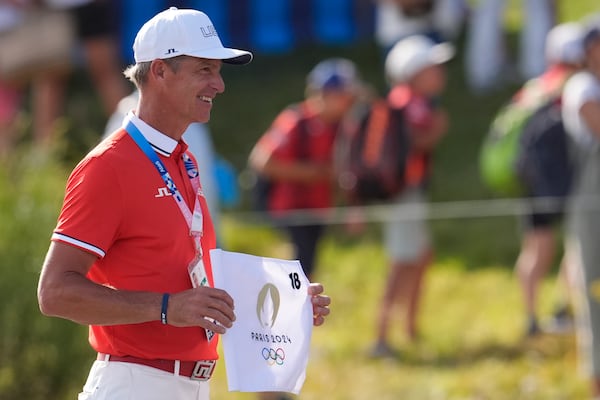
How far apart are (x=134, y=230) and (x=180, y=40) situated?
59cm

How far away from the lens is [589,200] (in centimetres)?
761

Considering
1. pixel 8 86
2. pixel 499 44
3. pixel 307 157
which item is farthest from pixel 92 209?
pixel 499 44

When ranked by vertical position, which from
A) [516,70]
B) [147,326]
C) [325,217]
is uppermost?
[516,70]

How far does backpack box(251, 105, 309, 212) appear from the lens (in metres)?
8.77

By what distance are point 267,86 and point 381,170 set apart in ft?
17.7

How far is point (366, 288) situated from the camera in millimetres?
10242

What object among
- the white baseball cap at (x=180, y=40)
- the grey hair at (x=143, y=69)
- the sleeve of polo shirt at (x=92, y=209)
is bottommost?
the sleeve of polo shirt at (x=92, y=209)

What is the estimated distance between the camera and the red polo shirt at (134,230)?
4.02 meters

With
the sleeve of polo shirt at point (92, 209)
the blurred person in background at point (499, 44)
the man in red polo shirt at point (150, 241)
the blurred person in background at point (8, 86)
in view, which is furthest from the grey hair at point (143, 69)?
the blurred person in background at point (499, 44)

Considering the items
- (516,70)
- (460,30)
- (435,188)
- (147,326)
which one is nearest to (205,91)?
(147,326)

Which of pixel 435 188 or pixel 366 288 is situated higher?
pixel 435 188

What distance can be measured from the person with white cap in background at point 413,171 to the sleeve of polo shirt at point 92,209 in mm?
4936

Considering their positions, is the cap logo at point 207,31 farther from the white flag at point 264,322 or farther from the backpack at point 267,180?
the backpack at point 267,180

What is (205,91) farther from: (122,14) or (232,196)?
(122,14)
